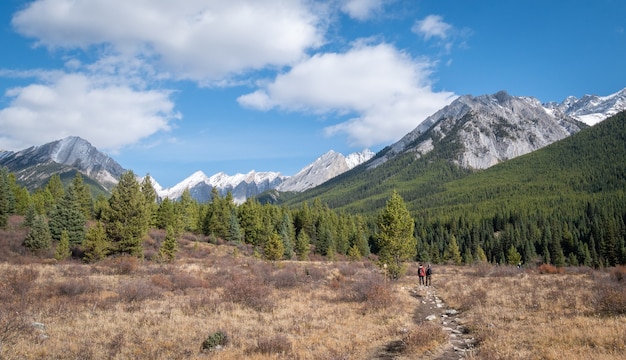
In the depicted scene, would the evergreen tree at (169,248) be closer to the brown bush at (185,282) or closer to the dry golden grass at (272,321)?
the dry golden grass at (272,321)

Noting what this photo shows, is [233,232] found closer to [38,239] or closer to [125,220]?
[125,220]

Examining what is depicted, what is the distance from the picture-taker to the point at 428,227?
140 m

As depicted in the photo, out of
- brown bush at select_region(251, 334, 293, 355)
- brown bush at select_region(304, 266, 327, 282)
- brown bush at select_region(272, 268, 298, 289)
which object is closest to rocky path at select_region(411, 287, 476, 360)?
brown bush at select_region(251, 334, 293, 355)

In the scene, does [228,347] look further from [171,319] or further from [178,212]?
[178,212]

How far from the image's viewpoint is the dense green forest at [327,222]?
38.3m

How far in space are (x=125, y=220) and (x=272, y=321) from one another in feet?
94.4

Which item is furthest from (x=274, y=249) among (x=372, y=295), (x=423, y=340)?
(x=423, y=340)

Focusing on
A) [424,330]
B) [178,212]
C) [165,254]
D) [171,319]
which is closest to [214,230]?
[178,212]

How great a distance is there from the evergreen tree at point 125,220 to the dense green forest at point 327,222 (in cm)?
10

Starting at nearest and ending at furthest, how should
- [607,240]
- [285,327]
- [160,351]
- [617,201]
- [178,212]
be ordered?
[160,351] → [285,327] → [178,212] → [607,240] → [617,201]

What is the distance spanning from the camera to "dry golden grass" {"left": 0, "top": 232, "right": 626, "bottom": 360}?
10.9 metres

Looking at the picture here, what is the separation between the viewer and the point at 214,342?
12.1 m

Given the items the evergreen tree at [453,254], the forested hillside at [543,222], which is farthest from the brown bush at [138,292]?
the forested hillside at [543,222]

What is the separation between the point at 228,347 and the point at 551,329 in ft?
38.7
